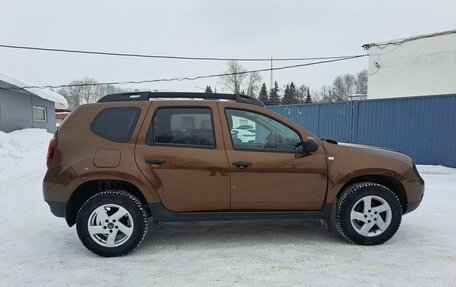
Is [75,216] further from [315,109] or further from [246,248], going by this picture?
[315,109]

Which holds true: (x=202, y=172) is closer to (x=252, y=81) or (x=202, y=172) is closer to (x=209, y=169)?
(x=209, y=169)

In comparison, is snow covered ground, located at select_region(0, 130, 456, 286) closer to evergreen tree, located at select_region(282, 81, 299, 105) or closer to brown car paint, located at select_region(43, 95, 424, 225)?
brown car paint, located at select_region(43, 95, 424, 225)

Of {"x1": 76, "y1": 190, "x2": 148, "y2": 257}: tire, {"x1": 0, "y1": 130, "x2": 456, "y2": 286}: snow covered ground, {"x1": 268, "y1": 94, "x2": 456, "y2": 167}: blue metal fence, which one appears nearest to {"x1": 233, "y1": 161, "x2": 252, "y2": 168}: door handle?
{"x1": 0, "y1": 130, "x2": 456, "y2": 286}: snow covered ground

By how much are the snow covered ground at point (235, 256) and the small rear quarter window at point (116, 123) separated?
1.36 metres

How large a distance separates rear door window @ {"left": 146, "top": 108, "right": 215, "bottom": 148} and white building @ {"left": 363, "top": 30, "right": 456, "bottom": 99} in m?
17.1

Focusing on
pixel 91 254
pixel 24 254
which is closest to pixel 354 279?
pixel 91 254

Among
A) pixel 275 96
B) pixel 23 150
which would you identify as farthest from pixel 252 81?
pixel 23 150

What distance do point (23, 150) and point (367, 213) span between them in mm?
13537

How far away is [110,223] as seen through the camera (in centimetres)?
416

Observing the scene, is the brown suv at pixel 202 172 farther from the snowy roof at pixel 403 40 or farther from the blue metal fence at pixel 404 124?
the snowy roof at pixel 403 40

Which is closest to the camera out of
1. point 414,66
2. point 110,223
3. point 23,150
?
point 110,223

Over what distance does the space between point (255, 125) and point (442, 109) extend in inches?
344

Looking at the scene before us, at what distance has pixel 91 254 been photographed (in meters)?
4.31

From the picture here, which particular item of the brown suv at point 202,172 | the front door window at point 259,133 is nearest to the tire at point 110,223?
the brown suv at point 202,172
